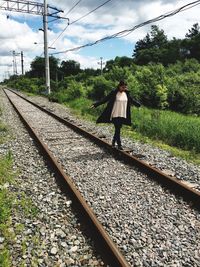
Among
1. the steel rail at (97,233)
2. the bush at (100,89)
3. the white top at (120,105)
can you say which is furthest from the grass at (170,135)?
the bush at (100,89)

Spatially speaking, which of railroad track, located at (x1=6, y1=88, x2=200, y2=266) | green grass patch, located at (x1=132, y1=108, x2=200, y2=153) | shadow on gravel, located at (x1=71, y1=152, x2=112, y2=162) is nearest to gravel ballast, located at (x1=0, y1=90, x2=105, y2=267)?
railroad track, located at (x1=6, y1=88, x2=200, y2=266)

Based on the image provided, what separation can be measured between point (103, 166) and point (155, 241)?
3660 mm

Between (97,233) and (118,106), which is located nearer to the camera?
(97,233)

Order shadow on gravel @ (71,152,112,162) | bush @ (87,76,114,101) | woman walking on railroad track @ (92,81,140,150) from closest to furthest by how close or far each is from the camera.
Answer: shadow on gravel @ (71,152,112,162), woman walking on railroad track @ (92,81,140,150), bush @ (87,76,114,101)

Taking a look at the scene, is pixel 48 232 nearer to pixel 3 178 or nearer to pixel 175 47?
pixel 3 178

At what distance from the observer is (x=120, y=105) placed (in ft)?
30.9

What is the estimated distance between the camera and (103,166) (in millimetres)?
7965

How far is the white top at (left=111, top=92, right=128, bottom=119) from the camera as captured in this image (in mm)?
9344

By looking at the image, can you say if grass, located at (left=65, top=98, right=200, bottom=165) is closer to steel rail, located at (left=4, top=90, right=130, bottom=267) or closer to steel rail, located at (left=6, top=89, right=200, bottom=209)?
steel rail, located at (left=6, top=89, right=200, bottom=209)

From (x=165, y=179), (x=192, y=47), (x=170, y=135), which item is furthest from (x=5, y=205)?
(x=192, y=47)

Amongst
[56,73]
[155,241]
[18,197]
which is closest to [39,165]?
[18,197]

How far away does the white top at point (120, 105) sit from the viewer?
9.34m

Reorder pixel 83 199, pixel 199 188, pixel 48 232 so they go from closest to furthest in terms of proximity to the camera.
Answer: pixel 48 232
pixel 83 199
pixel 199 188

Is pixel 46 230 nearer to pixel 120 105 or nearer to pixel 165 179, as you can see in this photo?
pixel 165 179
